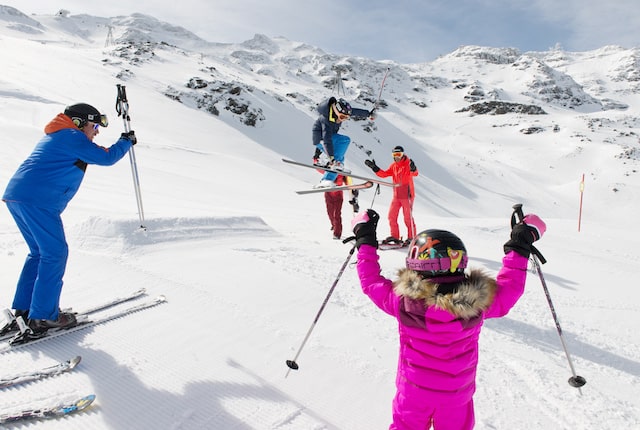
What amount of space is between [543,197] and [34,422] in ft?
136

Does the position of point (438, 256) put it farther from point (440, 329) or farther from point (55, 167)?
point (55, 167)

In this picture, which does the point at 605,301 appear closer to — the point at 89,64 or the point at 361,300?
the point at 361,300

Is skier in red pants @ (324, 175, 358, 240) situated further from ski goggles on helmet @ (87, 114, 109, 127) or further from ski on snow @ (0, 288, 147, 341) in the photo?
ski goggles on helmet @ (87, 114, 109, 127)

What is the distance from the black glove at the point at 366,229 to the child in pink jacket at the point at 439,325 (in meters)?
0.38

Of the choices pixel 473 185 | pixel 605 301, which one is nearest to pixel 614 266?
pixel 605 301

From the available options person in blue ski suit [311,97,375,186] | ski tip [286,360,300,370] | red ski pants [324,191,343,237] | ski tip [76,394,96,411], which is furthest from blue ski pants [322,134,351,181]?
ski tip [76,394,96,411]

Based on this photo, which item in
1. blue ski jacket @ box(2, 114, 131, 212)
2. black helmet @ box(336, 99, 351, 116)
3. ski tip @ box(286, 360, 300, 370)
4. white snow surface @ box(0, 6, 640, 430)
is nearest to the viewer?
white snow surface @ box(0, 6, 640, 430)

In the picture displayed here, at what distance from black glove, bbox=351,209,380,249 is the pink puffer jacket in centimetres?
39

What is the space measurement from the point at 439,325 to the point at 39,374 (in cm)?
295

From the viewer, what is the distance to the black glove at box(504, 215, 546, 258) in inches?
102

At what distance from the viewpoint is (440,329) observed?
2.18 meters

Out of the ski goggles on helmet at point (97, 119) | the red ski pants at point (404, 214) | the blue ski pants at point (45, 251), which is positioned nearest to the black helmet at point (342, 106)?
the red ski pants at point (404, 214)

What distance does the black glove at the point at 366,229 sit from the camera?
2740 millimetres

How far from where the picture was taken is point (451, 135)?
64.8 meters
